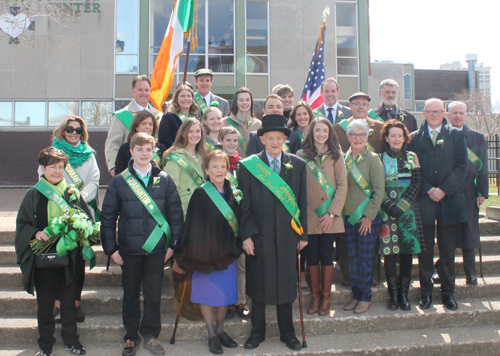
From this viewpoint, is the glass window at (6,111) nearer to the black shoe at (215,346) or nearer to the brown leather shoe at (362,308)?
the black shoe at (215,346)

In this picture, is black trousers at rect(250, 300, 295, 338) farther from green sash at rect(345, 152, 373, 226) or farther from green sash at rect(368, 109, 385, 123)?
green sash at rect(368, 109, 385, 123)

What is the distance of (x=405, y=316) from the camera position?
407 cm

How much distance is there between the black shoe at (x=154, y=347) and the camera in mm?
3480

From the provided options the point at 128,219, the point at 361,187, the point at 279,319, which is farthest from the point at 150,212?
the point at 361,187

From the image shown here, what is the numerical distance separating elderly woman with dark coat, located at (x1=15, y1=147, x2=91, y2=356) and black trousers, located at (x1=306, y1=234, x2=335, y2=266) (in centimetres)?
225

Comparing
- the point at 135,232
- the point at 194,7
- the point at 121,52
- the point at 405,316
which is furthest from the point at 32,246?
the point at 121,52

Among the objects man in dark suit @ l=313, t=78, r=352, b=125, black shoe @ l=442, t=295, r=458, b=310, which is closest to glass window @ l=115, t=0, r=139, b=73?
man in dark suit @ l=313, t=78, r=352, b=125

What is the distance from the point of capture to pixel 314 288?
161 inches

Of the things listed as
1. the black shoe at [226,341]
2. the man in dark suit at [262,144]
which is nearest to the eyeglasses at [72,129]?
the man in dark suit at [262,144]

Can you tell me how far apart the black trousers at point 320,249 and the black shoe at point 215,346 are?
1.20 m

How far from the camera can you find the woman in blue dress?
3.56 meters

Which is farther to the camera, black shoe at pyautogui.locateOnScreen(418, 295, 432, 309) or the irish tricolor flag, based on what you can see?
the irish tricolor flag

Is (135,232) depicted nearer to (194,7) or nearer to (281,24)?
(194,7)

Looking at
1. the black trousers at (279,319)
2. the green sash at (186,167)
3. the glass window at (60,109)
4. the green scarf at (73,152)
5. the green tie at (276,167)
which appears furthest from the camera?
the glass window at (60,109)
